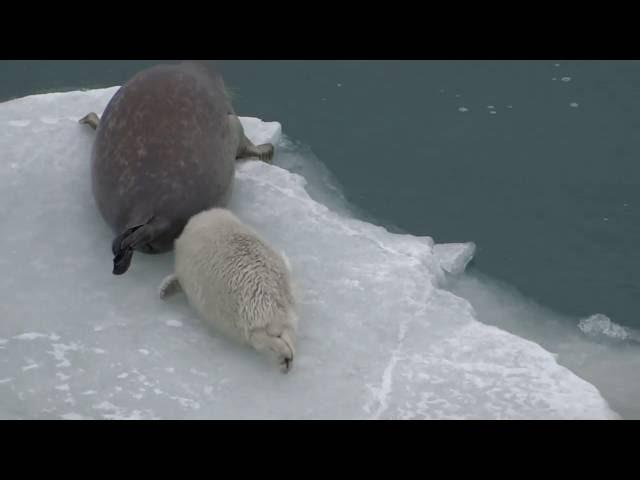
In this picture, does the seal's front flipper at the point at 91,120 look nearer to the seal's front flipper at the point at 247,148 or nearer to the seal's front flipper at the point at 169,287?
the seal's front flipper at the point at 247,148

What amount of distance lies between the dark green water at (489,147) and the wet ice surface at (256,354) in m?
0.28

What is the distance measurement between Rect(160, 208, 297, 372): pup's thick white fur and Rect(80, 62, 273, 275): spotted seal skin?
13cm

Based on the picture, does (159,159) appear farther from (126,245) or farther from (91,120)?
(91,120)

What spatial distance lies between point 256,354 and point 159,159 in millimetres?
755

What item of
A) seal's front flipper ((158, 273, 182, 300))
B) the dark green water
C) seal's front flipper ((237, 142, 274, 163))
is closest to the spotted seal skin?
seal's front flipper ((158, 273, 182, 300))

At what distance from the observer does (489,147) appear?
372 cm

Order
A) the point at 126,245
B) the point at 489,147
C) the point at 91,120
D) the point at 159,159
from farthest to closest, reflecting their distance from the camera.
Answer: the point at 489,147, the point at 91,120, the point at 159,159, the point at 126,245

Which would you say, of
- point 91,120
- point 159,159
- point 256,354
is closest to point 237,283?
point 256,354

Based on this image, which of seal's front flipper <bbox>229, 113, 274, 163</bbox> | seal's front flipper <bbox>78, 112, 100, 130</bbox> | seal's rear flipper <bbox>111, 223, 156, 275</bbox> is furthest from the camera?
seal's front flipper <bbox>78, 112, 100, 130</bbox>

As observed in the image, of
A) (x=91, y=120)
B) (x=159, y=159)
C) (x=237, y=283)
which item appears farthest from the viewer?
(x=91, y=120)

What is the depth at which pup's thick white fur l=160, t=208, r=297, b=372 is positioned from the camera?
241 cm

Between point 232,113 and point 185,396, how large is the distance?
1360 mm

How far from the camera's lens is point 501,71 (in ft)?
14.2

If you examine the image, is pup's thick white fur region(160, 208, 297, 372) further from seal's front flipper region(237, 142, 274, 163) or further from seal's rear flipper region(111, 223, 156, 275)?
seal's front flipper region(237, 142, 274, 163)
